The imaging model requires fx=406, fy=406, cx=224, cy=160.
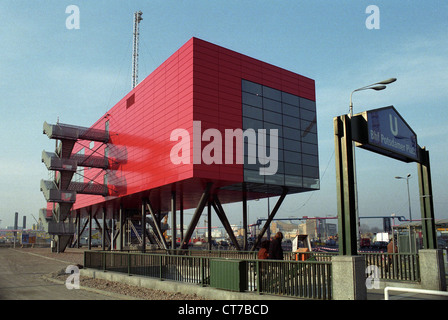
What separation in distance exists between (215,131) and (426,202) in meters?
20.6

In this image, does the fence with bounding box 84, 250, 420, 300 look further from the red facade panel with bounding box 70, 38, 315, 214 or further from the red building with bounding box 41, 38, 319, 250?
the red building with bounding box 41, 38, 319, 250

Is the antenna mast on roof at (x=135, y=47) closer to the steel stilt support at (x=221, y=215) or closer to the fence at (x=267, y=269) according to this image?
the steel stilt support at (x=221, y=215)

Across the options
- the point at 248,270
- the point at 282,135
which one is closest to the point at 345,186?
the point at 248,270

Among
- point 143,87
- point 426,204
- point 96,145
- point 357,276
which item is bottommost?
point 357,276

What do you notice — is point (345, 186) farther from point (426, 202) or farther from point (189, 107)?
point (189, 107)

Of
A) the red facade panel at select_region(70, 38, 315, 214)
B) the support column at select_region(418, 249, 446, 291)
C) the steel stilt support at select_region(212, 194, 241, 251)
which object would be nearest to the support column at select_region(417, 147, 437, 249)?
the support column at select_region(418, 249, 446, 291)

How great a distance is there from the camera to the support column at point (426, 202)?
14.4m

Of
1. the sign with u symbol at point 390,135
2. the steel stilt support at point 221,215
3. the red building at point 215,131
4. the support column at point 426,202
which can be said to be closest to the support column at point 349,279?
the sign with u symbol at point 390,135

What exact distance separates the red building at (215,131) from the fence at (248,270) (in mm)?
12360

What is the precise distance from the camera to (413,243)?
20.5 m

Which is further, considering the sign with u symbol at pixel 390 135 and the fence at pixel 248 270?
the sign with u symbol at pixel 390 135
